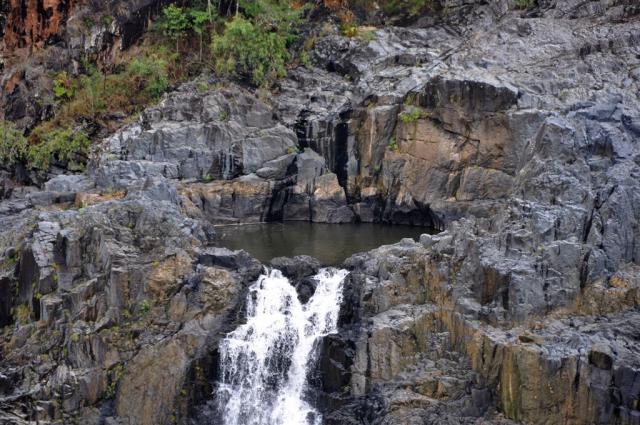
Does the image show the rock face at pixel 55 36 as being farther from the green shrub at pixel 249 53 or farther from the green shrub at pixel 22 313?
the green shrub at pixel 22 313

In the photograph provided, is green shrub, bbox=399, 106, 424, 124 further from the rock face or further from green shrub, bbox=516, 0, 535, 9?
the rock face

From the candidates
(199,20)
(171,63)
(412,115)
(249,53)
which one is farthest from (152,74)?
(412,115)

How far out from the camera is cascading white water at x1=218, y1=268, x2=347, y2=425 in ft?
82.3

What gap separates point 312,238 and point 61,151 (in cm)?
1549

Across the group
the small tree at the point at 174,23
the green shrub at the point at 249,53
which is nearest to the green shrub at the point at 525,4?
the green shrub at the point at 249,53

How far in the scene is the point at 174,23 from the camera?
44562 mm

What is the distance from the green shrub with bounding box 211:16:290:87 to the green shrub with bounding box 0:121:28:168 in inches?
471

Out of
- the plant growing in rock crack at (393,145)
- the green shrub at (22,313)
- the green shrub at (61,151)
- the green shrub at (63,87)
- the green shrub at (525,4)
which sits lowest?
the green shrub at (22,313)

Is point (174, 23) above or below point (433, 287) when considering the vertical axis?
above

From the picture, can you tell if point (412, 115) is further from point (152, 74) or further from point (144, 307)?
point (144, 307)

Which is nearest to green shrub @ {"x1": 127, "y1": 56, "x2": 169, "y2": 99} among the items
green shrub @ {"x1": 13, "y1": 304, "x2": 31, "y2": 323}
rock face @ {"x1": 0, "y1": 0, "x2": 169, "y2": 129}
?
rock face @ {"x1": 0, "y1": 0, "x2": 169, "y2": 129}

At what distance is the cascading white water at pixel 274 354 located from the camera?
2509cm

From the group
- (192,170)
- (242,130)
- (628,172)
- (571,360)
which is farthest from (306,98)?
(571,360)

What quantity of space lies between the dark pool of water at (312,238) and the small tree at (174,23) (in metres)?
14.3
